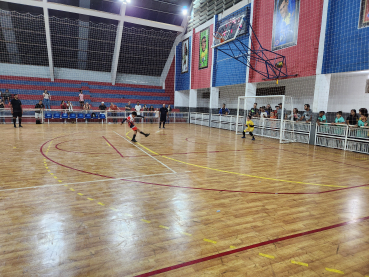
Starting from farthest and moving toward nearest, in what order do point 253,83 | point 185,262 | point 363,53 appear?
1. point 253,83
2. point 363,53
3. point 185,262

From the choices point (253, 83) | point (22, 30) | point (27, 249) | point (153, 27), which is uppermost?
point (153, 27)

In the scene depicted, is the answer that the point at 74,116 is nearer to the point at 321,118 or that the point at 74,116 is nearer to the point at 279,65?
the point at 279,65

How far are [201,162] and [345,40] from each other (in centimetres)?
758

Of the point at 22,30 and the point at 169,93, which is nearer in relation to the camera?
the point at 22,30

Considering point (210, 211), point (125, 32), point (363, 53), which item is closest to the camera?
point (210, 211)

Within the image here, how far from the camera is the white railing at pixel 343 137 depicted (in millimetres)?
8508

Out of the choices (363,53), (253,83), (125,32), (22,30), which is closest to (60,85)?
(22,30)

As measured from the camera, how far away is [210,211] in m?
3.43

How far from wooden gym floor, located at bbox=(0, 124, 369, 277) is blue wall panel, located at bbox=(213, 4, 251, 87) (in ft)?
33.2

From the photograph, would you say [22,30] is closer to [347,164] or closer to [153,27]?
[153,27]

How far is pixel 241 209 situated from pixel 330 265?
4.48ft

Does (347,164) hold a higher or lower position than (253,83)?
lower

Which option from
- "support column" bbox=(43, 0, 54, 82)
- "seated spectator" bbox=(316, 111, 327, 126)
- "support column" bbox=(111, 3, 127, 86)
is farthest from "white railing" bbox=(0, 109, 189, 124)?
"seated spectator" bbox=(316, 111, 327, 126)

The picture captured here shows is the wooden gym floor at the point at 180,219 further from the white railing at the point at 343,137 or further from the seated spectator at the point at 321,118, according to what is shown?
the seated spectator at the point at 321,118
